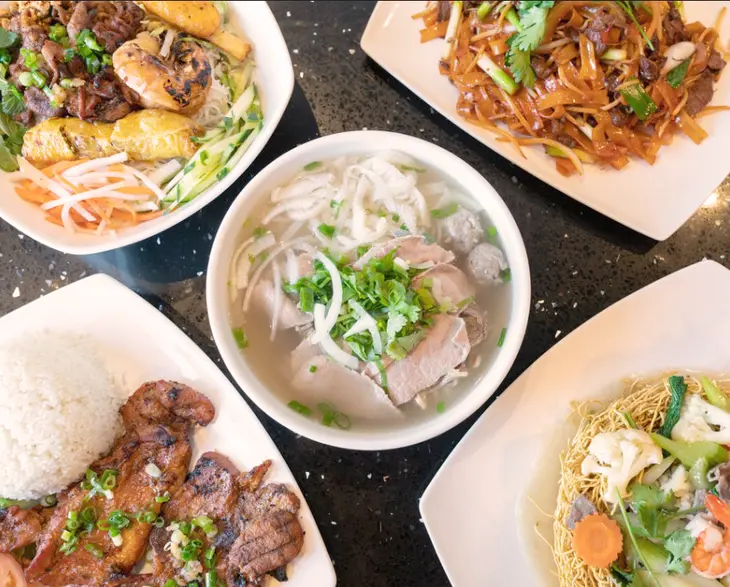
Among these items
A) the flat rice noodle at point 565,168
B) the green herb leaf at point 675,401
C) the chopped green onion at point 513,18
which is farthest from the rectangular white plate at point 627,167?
the green herb leaf at point 675,401

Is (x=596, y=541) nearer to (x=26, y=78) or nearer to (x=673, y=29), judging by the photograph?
(x=673, y=29)

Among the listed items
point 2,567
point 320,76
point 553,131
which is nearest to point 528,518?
point 553,131

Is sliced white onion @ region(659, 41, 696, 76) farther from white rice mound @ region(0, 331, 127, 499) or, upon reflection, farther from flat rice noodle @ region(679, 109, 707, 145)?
white rice mound @ region(0, 331, 127, 499)

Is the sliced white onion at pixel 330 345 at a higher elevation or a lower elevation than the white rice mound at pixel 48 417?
higher

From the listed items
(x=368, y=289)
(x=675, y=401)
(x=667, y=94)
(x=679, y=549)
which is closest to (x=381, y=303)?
(x=368, y=289)

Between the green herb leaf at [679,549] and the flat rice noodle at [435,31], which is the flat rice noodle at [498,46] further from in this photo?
the green herb leaf at [679,549]

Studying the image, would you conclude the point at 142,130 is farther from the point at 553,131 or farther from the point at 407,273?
the point at 553,131

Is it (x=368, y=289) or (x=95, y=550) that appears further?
(x=95, y=550)
